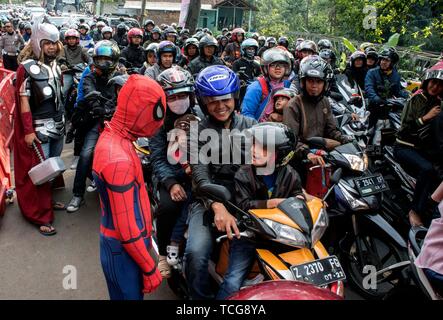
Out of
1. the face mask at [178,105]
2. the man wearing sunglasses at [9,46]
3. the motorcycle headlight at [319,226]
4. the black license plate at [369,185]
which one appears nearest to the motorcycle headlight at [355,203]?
the black license plate at [369,185]

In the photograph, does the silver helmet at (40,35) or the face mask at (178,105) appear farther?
the silver helmet at (40,35)

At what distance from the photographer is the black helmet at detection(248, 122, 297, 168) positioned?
2613 mm

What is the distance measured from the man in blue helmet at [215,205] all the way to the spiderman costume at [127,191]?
439 mm

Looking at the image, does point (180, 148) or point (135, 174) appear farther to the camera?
point (180, 148)

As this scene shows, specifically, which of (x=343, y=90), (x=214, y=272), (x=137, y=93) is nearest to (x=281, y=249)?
(x=214, y=272)

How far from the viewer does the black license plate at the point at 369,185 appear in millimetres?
3545

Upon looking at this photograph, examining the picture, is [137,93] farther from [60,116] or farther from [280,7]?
[280,7]

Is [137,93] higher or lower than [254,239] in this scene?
higher

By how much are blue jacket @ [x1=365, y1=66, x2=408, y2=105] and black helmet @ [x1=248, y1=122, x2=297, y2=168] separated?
4811 mm

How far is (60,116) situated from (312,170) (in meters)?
3.01

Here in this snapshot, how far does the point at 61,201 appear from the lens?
552cm

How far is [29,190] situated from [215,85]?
9.32 feet

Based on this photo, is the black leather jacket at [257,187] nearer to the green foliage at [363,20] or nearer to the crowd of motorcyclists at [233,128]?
the crowd of motorcyclists at [233,128]
